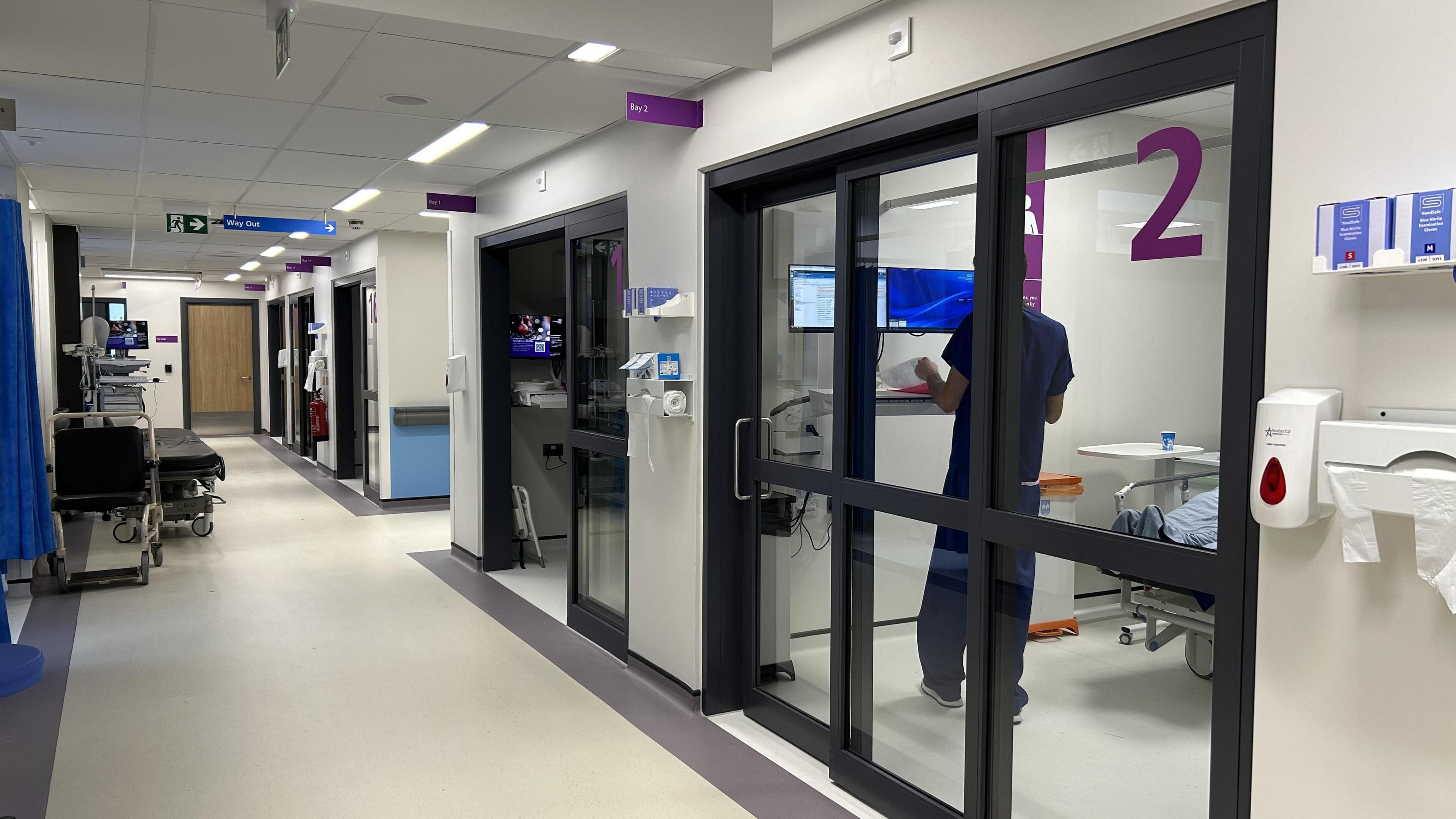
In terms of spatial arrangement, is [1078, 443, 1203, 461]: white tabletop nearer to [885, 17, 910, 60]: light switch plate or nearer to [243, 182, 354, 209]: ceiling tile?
[885, 17, 910, 60]: light switch plate

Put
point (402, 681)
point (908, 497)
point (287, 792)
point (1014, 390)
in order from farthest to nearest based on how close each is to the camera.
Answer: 1. point (402, 681)
2. point (287, 792)
3. point (908, 497)
4. point (1014, 390)

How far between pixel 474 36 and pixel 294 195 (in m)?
4.27

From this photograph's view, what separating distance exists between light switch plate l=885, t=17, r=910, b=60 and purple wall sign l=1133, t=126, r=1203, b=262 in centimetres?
82

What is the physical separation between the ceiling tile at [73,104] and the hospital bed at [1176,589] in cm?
424

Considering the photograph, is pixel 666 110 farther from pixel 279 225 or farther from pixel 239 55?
pixel 279 225

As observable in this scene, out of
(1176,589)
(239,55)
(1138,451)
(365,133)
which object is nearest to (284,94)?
(239,55)

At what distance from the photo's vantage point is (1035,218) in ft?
8.63

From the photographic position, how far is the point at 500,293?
658cm

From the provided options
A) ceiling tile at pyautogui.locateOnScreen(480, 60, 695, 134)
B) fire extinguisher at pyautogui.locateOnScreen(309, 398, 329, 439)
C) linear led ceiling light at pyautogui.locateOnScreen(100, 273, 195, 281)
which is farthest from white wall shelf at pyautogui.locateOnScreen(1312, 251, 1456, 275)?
linear led ceiling light at pyautogui.locateOnScreen(100, 273, 195, 281)

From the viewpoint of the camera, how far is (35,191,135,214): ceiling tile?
22.7 feet

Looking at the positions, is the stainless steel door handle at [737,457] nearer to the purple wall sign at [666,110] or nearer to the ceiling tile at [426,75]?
the purple wall sign at [666,110]

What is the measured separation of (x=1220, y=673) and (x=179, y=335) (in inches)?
687

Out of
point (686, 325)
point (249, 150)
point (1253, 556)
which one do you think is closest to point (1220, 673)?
point (1253, 556)

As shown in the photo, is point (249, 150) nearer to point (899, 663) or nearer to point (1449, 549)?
point (899, 663)
